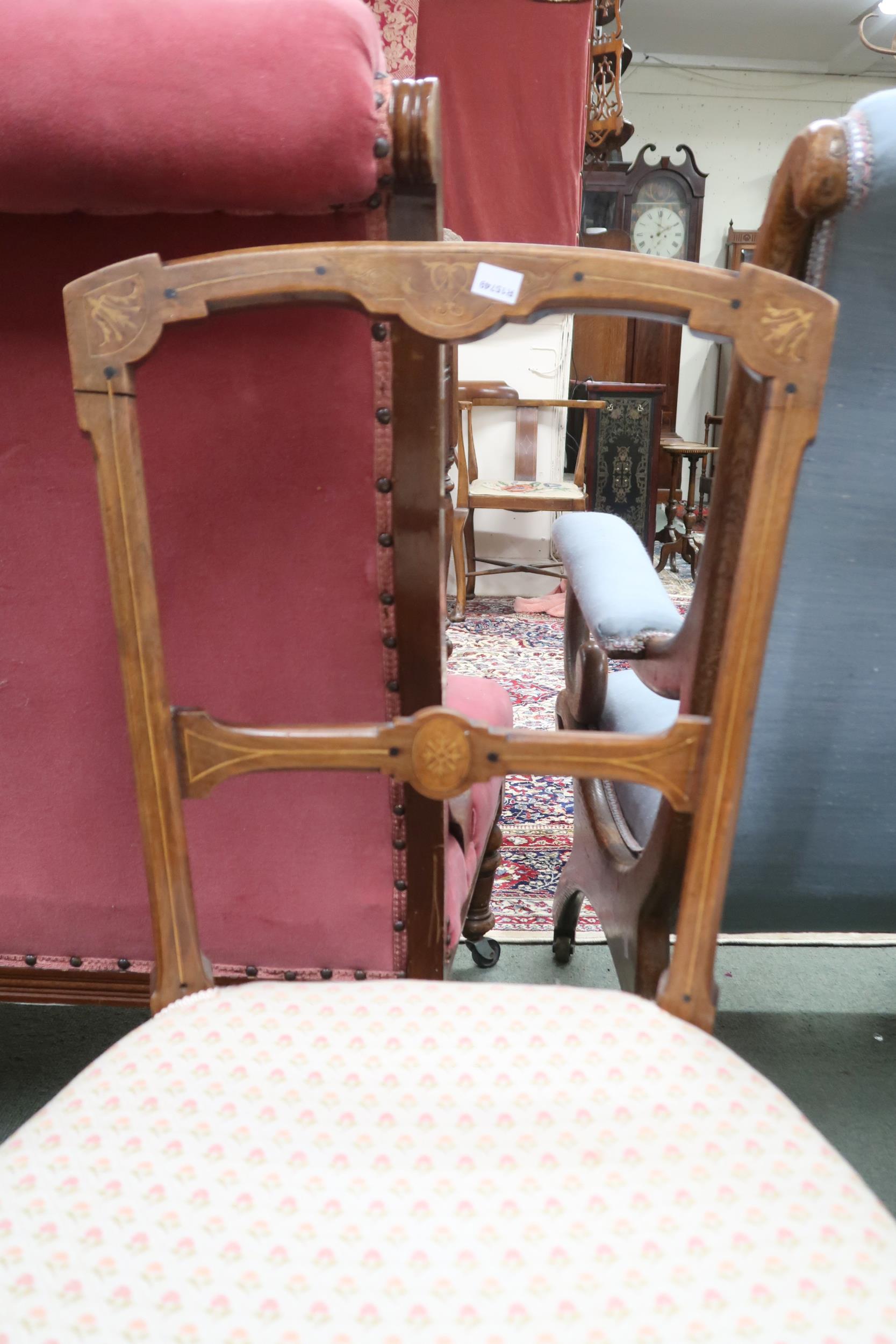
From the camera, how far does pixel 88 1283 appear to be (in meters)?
0.45

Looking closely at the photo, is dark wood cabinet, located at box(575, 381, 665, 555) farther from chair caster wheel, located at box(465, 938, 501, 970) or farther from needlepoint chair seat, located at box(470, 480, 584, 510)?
chair caster wheel, located at box(465, 938, 501, 970)

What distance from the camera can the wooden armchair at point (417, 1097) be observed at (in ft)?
1.47

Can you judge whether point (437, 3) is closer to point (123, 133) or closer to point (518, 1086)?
point (123, 133)

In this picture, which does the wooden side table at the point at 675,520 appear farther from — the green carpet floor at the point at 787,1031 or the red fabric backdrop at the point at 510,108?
the green carpet floor at the point at 787,1031

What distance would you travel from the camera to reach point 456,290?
55cm

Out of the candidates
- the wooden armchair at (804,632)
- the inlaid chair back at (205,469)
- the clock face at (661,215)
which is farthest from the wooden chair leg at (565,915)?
the clock face at (661,215)

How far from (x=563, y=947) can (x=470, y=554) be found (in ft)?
9.45

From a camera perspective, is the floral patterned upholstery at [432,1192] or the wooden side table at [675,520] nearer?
the floral patterned upholstery at [432,1192]

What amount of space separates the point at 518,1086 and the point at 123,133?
2.02ft

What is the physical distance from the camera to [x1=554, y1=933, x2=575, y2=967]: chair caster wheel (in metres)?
1.50

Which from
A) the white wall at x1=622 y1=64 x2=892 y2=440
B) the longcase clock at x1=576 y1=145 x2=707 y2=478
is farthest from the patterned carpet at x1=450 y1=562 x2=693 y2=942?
the white wall at x1=622 y1=64 x2=892 y2=440

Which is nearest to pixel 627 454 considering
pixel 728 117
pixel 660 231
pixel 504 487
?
pixel 504 487

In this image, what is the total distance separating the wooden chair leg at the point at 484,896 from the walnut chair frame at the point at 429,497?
0.71 m

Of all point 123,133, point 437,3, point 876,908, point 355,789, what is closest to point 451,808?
point 355,789
